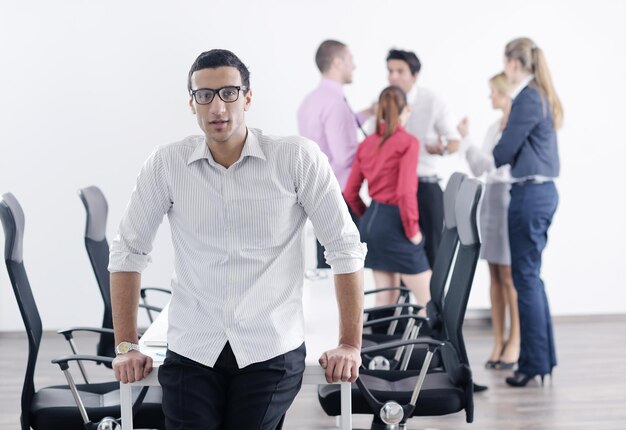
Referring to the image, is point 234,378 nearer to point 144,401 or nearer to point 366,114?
point 144,401

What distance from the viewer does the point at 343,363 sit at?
2.41m

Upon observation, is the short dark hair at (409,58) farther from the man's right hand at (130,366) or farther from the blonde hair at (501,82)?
the man's right hand at (130,366)

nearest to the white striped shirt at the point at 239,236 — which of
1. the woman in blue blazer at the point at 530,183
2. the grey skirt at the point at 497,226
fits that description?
the woman in blue blazer at the point at 530,183

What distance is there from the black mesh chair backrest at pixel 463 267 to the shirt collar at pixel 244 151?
1.03 metres

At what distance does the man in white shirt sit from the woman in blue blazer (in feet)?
1.88

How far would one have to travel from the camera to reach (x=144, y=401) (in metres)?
2.97

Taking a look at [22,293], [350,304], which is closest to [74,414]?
[22,293]

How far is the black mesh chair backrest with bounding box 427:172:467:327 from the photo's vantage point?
368cm

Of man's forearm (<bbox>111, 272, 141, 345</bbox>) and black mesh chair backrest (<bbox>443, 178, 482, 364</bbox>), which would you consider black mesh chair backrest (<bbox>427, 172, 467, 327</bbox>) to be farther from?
man's forearm (<bbox>111, 272, 141, 345</bbox>)

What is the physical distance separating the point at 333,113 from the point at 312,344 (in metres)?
2.84

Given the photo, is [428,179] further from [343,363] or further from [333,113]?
[343,363]

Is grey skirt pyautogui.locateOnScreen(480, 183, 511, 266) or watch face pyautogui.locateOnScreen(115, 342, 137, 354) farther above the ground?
watch face pyautogui.locateOnScreen(115, 342, 137, 354)

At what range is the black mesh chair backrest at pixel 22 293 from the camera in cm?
290

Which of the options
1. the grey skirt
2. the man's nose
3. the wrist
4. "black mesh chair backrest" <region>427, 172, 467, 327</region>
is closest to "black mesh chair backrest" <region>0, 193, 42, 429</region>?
the wrist
